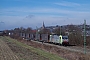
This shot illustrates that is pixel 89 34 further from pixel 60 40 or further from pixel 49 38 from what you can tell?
pixel 49 38

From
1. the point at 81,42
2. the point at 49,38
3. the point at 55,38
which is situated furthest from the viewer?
the point at 49,38

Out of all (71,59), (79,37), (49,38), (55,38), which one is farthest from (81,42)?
(71,59)

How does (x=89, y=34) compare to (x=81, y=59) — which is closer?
(x=81, y=59)

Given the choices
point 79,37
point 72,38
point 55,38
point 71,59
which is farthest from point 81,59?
point 55,38

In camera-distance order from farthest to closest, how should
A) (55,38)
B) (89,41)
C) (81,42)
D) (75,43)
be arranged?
(55,38), (75,43), (81,42), (89,41)

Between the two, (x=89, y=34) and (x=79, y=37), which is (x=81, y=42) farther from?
(x=89, y=34)

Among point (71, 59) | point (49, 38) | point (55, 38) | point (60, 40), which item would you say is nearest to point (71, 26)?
point (49, 38)

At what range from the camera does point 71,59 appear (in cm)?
2016

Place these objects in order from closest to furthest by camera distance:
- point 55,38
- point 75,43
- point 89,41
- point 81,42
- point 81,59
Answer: point 81,59 → point 89,41 → point 81,42 → point 75,43 → point 55,38

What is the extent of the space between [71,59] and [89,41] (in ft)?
84.2

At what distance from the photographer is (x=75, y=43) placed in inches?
2112

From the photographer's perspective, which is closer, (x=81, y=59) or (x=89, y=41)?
(x=81, y=59)

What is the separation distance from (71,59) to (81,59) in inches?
40.1

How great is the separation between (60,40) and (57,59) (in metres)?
33.2
